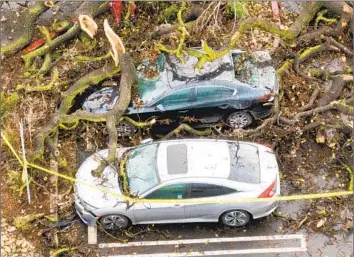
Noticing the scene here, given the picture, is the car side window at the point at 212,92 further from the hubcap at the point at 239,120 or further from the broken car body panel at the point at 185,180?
the broken car body panel at the point at 185,180

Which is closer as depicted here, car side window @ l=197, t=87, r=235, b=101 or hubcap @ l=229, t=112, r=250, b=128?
car side window @ l=197, t=87, r=235, b=101

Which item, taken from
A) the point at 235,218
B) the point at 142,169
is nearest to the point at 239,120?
the point at 235,218

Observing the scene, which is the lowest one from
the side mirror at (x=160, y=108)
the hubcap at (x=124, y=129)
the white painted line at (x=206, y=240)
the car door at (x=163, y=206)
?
the white painted line at (x=206, y=240)

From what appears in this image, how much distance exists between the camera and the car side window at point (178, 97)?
1120 cm

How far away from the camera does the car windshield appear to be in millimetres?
10070

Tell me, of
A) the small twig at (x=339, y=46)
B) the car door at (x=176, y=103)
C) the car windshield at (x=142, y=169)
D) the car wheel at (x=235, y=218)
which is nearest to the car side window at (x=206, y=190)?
the car wheel at (x=235, y=218)

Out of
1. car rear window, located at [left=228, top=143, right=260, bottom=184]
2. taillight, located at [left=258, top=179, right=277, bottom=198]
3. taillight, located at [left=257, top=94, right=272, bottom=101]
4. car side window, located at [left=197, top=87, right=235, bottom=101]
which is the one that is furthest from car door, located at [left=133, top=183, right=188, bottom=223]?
taillight, located at [left=257, top=94, right=272, bottom=101]

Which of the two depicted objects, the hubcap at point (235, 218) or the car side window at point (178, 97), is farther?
the car side window at point (178, 97)

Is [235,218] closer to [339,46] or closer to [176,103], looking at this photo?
[176,103]

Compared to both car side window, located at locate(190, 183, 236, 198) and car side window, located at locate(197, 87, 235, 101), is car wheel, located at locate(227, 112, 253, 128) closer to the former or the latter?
car side window, located at locate(197, 87, 235, 101)

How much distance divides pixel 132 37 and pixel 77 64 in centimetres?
137

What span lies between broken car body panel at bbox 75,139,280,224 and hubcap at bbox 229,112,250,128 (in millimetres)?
1118

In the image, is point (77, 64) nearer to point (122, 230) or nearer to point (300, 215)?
point (122, 230)

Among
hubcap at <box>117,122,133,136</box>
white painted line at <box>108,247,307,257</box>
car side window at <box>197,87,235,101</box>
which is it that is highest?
car side window at <box>197,87,235,101</box>
